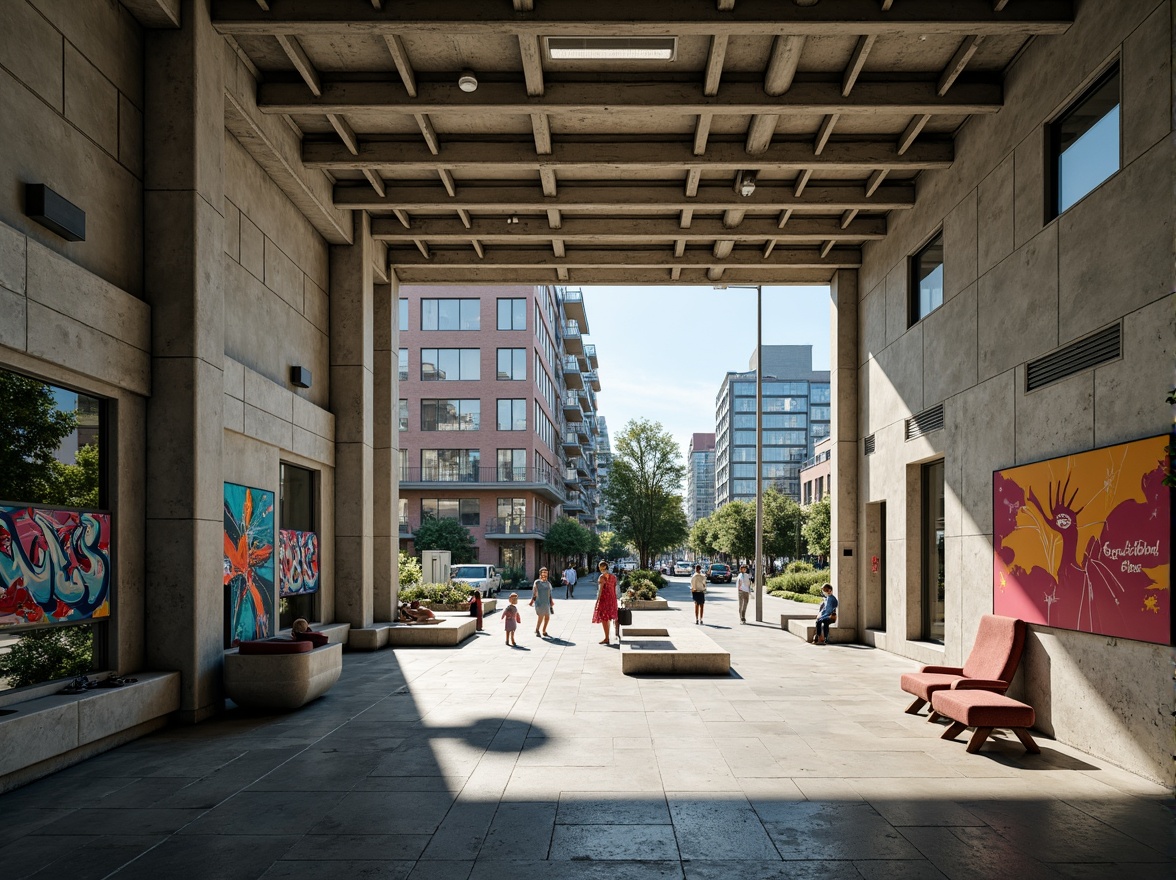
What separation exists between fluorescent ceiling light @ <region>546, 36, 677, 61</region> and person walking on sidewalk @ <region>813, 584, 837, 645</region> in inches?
487

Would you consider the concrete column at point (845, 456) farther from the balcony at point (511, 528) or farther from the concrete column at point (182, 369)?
the balcony at point (511, 528)

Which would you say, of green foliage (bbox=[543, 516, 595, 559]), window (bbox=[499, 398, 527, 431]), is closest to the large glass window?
window (bbox=[499, 398, 527, 431])

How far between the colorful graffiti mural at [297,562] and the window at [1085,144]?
13.4 meters

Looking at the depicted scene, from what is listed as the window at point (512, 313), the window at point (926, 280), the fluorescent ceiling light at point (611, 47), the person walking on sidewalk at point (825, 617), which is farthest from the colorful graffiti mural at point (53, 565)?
the window at point (512, 313)

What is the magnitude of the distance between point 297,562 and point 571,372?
57212 mm

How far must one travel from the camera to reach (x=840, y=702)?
465 inches

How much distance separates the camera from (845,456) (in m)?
20.1

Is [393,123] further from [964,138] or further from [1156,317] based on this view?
[1156,317]

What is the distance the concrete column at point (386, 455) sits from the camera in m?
19.3

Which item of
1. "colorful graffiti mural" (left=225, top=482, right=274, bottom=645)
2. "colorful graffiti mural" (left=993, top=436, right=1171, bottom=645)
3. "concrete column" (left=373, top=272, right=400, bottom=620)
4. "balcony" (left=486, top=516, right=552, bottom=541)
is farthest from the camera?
"balcony" (left=486, top=516, right=552, bottom=541)

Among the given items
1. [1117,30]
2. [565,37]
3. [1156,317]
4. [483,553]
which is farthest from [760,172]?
[483,553]

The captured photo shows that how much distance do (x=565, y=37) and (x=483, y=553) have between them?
4178cm

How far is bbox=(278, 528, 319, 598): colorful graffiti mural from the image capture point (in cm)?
1507

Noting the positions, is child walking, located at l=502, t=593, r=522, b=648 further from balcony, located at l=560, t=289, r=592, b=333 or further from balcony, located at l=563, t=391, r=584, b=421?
balcony, located at l=563, t=391, r=584, b=421
